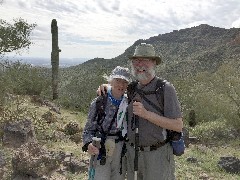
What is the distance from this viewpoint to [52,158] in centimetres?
817

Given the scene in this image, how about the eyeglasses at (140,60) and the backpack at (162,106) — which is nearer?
the backpack at (162,106)

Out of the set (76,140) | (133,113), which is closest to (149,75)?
(133,113)

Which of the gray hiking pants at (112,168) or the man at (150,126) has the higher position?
the man at (150,126)

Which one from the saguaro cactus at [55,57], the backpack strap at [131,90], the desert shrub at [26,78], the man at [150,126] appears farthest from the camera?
the saguaro cactus at [55,57]

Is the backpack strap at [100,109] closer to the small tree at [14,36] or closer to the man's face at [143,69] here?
the man's face at [143,69]

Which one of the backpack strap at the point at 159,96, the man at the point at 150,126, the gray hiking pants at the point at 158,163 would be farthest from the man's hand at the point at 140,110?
the gray hiking pants at the point at 158,163

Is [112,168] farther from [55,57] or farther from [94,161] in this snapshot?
[55,57]

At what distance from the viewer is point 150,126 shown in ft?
13.9

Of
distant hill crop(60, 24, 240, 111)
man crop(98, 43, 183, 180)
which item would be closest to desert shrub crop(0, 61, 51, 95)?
distant hill crop(60, 24, 240, 111)

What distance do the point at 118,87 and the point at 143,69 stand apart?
14.4 inches

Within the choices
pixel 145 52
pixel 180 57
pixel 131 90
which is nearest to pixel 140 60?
pixel 145 52

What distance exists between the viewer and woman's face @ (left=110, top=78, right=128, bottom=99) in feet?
14.4

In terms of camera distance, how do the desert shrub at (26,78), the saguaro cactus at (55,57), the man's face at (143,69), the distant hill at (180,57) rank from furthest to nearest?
the distant hill at (180,57), the saguaro cactus at (55,57), the desert shrub at (26,78), the man's face at (143,69)

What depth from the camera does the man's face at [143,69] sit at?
4242 mm
